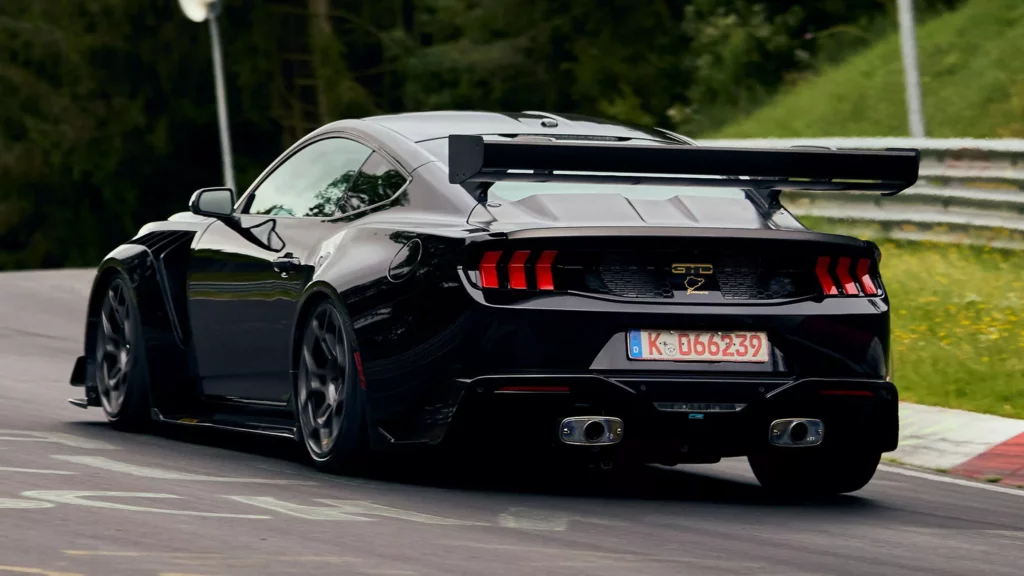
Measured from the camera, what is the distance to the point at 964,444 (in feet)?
32.4

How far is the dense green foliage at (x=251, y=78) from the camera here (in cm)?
3850

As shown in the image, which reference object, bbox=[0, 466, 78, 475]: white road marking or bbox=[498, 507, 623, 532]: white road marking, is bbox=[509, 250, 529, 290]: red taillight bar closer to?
bbox=[498, 507, 623, 532]: white road marking

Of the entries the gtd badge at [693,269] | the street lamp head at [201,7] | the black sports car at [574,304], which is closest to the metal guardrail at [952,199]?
the street lamp head at [201,7]

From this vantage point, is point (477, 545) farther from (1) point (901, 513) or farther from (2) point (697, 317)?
(1) point (901, 513)

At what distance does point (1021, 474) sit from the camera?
920cm

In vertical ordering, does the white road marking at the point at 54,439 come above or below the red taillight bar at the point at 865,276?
below

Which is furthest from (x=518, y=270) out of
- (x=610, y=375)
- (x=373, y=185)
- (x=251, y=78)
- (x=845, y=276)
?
(x=251, y=78)

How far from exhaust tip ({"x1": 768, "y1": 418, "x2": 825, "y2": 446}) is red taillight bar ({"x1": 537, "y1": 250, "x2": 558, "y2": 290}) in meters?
0.96

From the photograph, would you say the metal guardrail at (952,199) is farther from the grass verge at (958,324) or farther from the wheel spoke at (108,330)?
the wheel spoke at (108,330)

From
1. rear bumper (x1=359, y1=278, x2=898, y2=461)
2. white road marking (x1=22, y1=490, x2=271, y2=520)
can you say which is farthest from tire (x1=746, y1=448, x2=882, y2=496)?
white road marking (x1=22, y1=490, x2=271, y2=520)

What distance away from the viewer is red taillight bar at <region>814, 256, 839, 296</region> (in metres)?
7.80

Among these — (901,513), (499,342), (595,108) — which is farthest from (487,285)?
(595,108)

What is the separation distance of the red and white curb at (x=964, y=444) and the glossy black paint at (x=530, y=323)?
1555 mm

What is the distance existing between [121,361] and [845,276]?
3598mm
